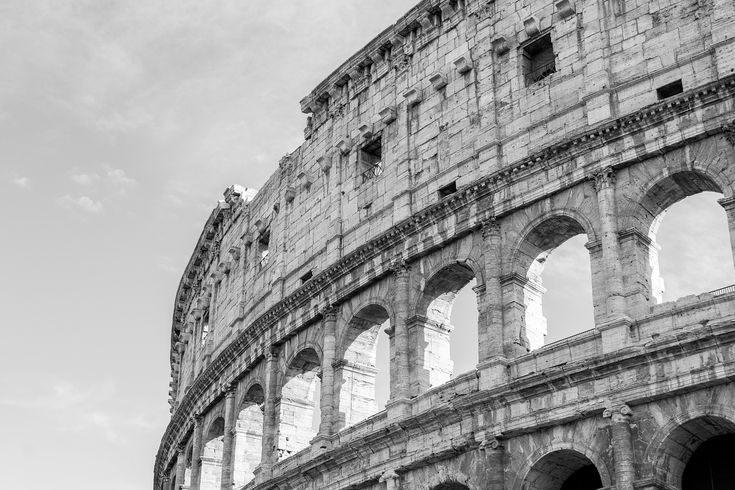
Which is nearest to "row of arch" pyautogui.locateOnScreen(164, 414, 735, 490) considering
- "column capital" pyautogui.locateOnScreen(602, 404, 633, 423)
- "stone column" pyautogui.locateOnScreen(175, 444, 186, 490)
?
"column capital" pyautogui.locateOnScreen(602, 404, 633, 423)

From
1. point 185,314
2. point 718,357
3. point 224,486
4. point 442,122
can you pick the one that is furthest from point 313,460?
point 185,314

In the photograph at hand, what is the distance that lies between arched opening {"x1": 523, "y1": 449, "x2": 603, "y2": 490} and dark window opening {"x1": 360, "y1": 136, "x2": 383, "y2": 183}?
407 inches

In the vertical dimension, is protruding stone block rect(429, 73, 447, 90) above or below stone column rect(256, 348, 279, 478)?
above

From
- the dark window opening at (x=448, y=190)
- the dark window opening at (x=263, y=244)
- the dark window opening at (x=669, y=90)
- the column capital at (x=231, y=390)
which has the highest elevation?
the dark window opening at (x=263, y=244)

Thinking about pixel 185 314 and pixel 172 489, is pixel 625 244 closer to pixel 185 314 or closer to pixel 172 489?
pixel 172 489

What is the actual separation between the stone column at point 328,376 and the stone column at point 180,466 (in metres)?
11.0

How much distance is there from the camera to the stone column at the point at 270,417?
98.2ft

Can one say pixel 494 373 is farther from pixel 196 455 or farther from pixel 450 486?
pixel 196 455

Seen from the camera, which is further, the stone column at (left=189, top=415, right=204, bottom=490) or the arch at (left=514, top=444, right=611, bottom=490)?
the stone column at (left=189, top=415, right=204, bottom=490)

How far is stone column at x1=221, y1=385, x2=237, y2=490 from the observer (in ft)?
105

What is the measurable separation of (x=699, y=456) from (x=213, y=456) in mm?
17677

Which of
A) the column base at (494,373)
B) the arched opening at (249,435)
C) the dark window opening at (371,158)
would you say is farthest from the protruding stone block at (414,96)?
the arched opening at (249,435)

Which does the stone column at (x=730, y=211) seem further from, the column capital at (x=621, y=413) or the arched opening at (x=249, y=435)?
the arched opening at (x=249, y=435)

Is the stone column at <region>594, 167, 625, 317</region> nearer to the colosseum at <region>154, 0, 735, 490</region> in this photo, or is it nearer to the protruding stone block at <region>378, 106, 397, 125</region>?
the colosseum at <region>154, 0, 735, 490</region>
